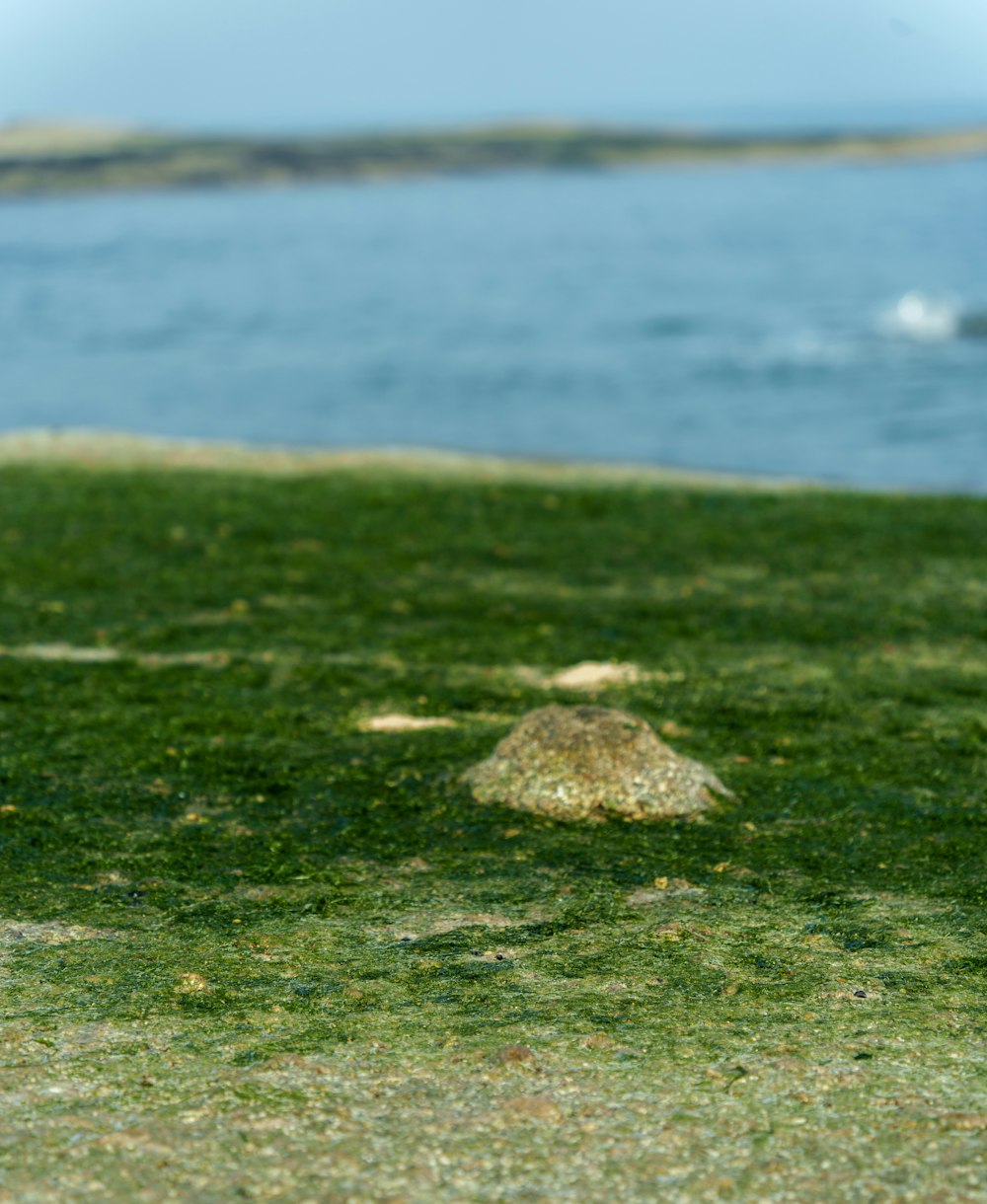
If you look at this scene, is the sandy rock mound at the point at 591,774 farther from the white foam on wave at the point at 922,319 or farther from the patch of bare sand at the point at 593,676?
the white foam on wave at the point at 922,319

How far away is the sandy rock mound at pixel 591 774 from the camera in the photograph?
347 inches

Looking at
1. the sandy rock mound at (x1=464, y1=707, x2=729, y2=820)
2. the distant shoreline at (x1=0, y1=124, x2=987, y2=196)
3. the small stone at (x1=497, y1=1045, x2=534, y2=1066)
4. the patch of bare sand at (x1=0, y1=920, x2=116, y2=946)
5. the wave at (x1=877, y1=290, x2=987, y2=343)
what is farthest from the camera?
the distant shoreline at (x1=0, y1=124, x2=987, y2=196)

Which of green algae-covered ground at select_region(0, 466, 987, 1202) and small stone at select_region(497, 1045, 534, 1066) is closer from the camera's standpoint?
green algae-covered ground at select_region(0, 466, 987, 1202)

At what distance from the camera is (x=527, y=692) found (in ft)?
37.2

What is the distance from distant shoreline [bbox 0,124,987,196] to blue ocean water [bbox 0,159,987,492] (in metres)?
47.7

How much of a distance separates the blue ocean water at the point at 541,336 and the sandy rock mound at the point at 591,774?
71.2 ft

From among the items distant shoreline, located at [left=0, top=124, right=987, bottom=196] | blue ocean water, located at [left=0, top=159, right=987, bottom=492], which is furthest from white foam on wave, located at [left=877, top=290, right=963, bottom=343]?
distant shoreline, located at [left=0, top=124, right=987, bottom=196]

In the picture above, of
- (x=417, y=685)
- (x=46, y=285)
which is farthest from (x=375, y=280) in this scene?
(x=417, y=685)

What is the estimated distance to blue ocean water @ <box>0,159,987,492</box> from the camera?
36031 mm

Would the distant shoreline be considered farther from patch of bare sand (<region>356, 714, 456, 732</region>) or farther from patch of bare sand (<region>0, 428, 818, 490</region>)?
patch of bare sand (<region>356, 714, 456, 732</region>)

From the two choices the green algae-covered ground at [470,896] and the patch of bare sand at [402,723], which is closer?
the green algae-covered ground at [470,896]

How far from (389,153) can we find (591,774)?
16886 centimetres

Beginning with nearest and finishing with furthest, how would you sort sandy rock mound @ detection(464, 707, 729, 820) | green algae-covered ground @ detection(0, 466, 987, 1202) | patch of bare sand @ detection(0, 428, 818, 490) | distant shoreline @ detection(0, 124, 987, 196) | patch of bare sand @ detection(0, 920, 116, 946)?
green algae-covered ground @ detection(0, 466, 987, 1202) < patch of bare sand @ detection(0, 920, 116, 946) < sandy rock mound @ detection(464, 707, 729, 820) < patch of bare sand @ detection(0, 428, 818, 490) < distant shoreline @ detection(0, 124, 987, 196)

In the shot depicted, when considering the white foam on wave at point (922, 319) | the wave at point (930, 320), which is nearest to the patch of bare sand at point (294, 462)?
the white foam on wave at point (922, 319)
